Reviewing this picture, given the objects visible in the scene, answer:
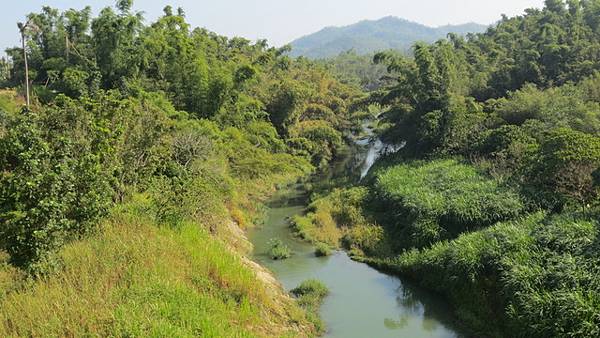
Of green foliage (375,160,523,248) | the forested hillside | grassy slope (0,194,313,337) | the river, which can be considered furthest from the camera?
green foliage (375,160,523,248)

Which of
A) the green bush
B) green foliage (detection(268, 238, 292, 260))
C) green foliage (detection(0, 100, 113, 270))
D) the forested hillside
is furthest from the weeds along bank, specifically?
the forested hillside

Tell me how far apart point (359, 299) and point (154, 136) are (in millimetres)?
9306

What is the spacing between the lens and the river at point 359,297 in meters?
15.9

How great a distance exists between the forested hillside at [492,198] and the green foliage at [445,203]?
0.19ft

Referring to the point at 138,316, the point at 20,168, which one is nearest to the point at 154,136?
the point at 20,168

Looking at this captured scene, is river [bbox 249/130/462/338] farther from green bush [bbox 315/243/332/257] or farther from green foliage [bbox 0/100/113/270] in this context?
green foliage [bbox 0/100/113/270]

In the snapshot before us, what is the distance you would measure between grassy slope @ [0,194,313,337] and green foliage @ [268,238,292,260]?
8.11 metres

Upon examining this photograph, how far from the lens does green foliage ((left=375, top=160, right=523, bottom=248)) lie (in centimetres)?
2077

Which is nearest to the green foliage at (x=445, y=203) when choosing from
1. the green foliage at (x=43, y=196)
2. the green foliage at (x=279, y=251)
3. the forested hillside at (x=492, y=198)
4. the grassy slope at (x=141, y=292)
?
the forested hillside at (x=492, y=198)

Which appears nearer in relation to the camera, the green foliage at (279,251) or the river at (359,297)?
the river at (359,297)

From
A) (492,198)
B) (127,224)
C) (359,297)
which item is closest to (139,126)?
(127,224)

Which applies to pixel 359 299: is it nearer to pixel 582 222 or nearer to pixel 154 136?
pixel 582 222

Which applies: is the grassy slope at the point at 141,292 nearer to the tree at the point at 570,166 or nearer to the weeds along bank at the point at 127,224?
the weeds along bank at the point at 127,224

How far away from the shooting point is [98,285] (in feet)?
31.2
